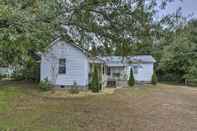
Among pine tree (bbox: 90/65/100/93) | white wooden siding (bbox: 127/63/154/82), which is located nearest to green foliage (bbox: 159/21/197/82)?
white wooden siding (bbox: 127/63/154/82)

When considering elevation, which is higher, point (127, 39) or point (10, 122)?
point (127, 39)

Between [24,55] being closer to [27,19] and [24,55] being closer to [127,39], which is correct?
[27,19]

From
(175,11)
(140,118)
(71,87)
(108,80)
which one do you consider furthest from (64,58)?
(175,11)

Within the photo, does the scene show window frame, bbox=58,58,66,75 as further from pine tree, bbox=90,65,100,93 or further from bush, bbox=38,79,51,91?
pine tree, bbox=90,65,100,93

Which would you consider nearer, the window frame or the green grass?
the green grass

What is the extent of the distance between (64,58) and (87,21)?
1636cm

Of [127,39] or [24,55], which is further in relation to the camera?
[127,39]

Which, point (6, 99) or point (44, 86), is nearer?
point (6, 99)

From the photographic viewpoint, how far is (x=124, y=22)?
22.5 feet

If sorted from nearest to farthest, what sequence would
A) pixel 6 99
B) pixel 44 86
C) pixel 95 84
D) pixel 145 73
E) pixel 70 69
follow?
pixel 6 99 → pixel 44 86 → pixel 95 84 → pixel 70 69 → pixel 145 73

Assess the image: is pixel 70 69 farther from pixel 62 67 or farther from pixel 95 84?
pixel 95 84

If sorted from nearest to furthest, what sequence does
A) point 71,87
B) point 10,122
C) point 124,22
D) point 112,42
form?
point 124,22
point 112,42
point 10,122
point 71,87

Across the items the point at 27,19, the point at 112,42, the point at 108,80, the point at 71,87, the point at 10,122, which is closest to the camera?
the point at 27,19

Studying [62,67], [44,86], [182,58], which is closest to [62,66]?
[62,67]
